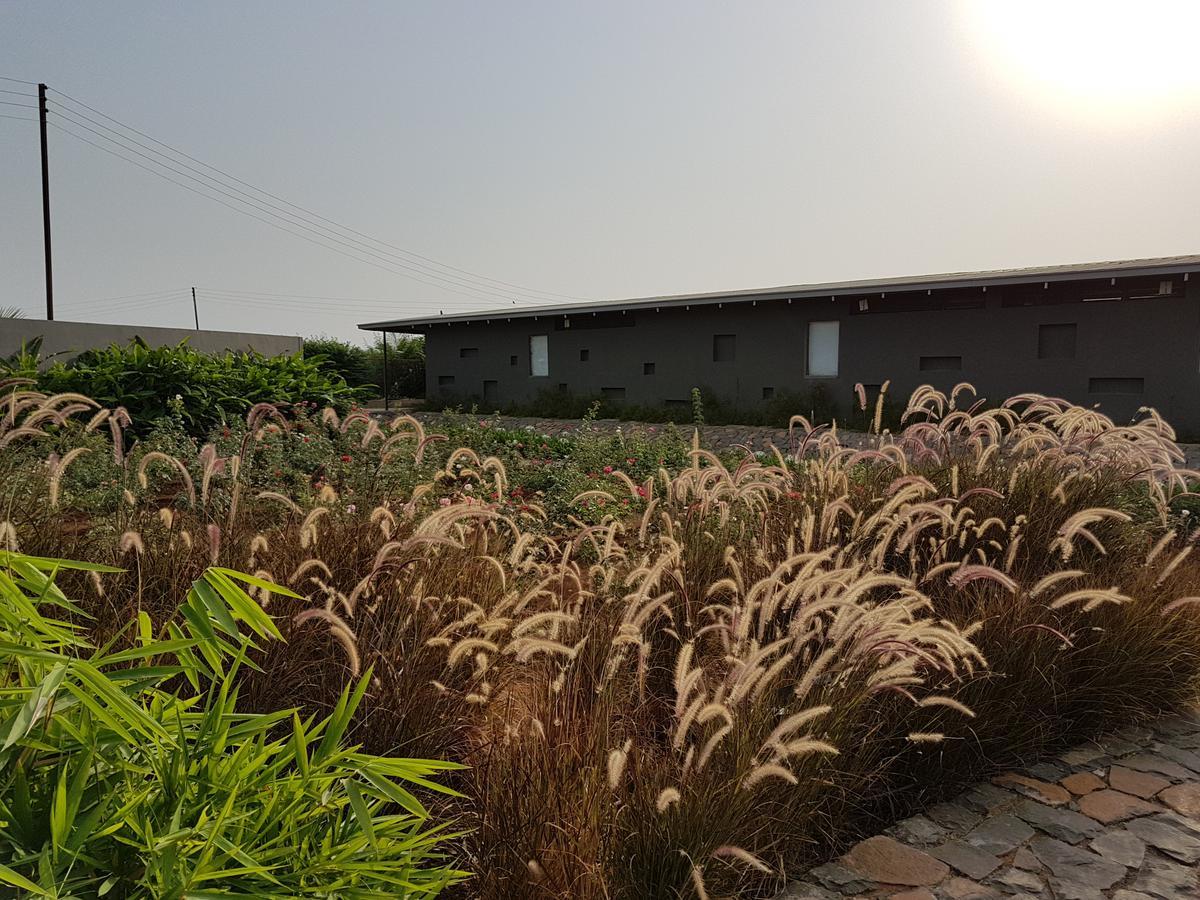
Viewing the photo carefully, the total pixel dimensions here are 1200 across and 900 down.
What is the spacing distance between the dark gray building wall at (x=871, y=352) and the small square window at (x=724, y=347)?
0.46 feet

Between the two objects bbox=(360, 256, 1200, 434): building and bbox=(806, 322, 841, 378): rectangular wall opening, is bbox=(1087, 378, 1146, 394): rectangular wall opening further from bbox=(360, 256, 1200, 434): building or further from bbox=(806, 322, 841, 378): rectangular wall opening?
bbox=(806, 322, 841, 378): rectangular wall opening

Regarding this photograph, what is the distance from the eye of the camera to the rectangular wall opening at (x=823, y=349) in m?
17.5

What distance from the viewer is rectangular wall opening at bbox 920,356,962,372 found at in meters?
16.2

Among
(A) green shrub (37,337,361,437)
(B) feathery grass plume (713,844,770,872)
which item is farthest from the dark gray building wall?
(B) feathery grass plume (713,844,770,872)

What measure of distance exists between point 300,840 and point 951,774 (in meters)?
2.30

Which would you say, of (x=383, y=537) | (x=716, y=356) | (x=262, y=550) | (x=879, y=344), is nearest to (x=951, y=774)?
(x=383, y=537)

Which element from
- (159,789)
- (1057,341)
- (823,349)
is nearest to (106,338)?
(823,349)

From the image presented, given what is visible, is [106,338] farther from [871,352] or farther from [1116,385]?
[1116,385]

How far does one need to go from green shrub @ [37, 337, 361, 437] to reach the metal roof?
33.8ft

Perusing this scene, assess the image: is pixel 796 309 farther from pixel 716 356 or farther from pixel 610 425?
pixel 610 425

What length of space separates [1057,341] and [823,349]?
14.4 ft

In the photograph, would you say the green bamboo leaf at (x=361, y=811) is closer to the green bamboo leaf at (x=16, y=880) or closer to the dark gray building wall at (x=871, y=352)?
the green bamboo leaf at (x=16, y=880)

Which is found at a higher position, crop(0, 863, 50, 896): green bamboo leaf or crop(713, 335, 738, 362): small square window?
crop(713, 335, 738, 362): small square window

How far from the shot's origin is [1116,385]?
14.8 m
